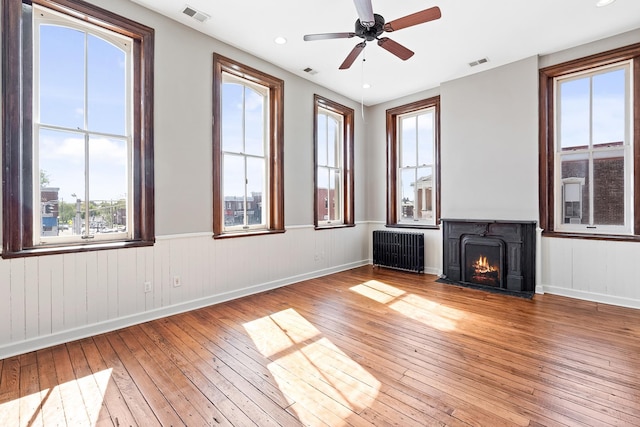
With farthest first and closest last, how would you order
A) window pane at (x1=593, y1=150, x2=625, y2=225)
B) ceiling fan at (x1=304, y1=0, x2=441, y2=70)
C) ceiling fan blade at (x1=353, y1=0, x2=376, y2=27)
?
window pane at (x1=593, y1=150, x2=625, y2=225), ceiling fan at (x1=304, y1=0, x2=441, y2=70), ceiling fan blade at (x1=353, y1=0, x2=376, y2=27)

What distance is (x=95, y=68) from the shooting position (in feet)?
9.75

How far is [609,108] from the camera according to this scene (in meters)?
3.80

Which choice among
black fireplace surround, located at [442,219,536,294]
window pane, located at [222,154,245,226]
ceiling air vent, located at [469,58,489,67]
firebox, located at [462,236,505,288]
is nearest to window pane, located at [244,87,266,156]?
window pane, located at [222,154,245,226]

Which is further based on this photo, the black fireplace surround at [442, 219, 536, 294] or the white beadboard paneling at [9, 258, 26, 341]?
the black fireplace surround at [442, 219, 536, 294]

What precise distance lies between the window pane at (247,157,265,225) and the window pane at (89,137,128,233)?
1514 millimetres

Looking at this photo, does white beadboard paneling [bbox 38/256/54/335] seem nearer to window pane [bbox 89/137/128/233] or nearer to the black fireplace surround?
window pane [bbox 89/137/128/233]

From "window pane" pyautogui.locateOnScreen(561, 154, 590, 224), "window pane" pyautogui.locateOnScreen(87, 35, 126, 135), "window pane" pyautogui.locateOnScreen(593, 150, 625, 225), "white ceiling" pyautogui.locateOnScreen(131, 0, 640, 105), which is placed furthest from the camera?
"window pane" pyautogui.locateOnScreen(561, 154, 590, 224)

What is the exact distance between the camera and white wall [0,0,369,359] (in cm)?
256

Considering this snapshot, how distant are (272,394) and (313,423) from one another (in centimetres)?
38

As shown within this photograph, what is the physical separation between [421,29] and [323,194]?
290 cm

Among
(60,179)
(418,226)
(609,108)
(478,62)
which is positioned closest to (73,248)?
(60,179)

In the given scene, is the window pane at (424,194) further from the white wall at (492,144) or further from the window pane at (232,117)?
the window pane at (232,117)

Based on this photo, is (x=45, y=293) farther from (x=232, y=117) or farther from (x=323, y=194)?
(x=323, y=194)

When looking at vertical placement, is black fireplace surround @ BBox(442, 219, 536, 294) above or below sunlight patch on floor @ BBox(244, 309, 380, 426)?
above
